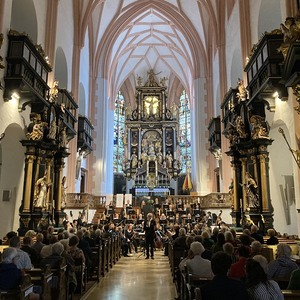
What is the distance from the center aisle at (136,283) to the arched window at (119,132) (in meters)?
25.5

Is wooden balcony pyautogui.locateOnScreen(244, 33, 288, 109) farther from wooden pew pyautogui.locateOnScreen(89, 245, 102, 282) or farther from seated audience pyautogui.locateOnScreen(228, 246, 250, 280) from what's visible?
wooden pew pyautogui.locateOnScreen(89, 245, 102, 282)

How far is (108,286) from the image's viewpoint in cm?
759

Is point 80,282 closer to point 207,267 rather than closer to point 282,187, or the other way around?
point 207,267

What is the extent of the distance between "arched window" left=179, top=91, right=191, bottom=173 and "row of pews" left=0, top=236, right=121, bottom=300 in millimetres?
26836

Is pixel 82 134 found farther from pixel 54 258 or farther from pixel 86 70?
pixel 54 258

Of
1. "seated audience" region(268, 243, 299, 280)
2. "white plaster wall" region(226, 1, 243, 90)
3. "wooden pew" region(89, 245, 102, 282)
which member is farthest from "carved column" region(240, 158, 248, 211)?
"seated audience" region(268, 243, 299, 280)

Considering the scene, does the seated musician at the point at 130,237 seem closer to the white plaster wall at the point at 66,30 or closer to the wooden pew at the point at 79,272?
the wooden pew at the point at 79,272

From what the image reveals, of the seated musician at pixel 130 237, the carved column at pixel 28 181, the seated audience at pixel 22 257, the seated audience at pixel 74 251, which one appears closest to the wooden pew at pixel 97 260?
the seated audience at pixel 74 251

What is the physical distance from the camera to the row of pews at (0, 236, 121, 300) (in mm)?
3733

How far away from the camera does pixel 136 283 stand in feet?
25.9

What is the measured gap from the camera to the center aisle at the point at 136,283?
6676mm

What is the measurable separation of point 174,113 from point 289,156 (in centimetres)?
2517

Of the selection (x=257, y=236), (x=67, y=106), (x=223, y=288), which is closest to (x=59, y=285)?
(x=223, y=288)

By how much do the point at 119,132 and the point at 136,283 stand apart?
30.1 meters
